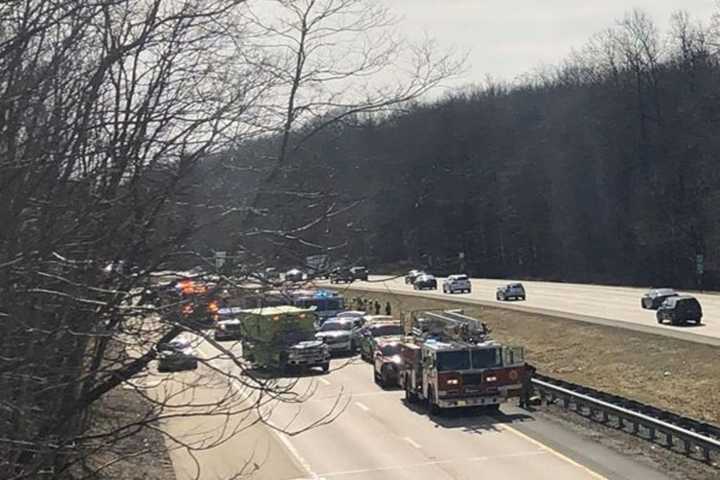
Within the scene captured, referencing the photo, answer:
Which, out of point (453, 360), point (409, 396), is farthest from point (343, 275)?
point (409, 396)

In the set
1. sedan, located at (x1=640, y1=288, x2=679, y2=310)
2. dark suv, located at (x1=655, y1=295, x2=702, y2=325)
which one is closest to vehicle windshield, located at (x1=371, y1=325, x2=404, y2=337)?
dark suv, located at (x1=655, y1=295, x2=702, y2=325)

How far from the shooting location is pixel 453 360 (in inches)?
966

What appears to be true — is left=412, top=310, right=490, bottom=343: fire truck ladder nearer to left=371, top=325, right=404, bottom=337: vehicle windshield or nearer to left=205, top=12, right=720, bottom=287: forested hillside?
left=371, top=325, right=404, bottom=337: vehicle windshield

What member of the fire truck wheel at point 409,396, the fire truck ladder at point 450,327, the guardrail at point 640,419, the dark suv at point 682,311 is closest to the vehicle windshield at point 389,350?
the fire truck ladder at point 450,327

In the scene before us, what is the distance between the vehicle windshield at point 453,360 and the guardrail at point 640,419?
2.65m

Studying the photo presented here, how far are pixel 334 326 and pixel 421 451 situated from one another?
21.3 m

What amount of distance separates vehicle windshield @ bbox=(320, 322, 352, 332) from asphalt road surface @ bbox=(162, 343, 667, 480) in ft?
49.3

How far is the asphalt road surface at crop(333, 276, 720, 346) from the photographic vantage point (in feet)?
124

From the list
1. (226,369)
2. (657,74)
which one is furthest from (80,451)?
(657,74)

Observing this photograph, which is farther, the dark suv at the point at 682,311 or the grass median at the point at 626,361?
the dark suv at the point at 682,311

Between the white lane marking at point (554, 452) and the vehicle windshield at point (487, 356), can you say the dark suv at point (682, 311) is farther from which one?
the white lane marking at point (554, 452)

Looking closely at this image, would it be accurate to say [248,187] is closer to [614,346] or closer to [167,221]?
[167,221]

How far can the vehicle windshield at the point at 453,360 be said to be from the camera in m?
24.5

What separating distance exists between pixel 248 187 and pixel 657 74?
304 ft
